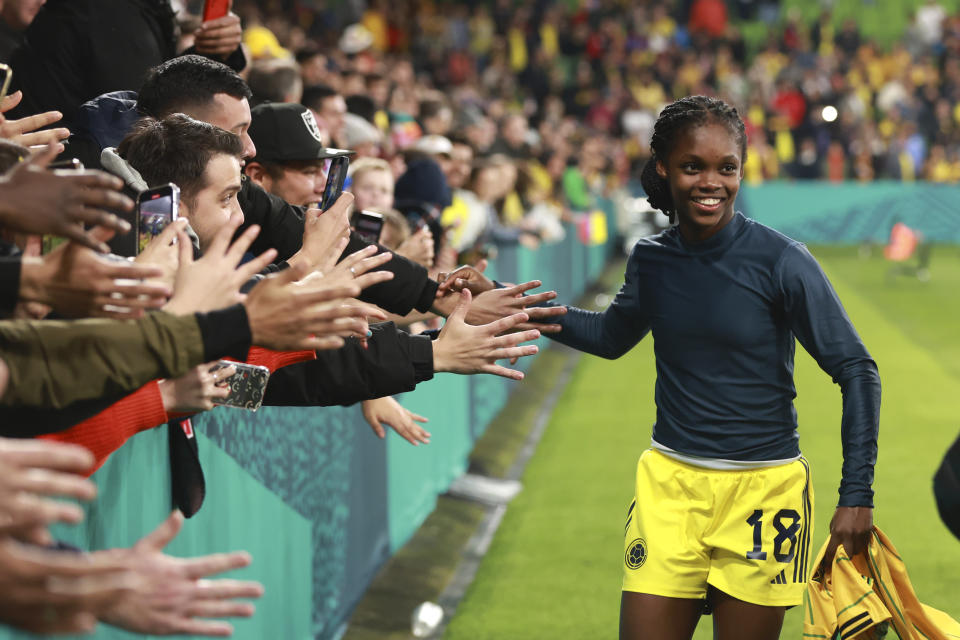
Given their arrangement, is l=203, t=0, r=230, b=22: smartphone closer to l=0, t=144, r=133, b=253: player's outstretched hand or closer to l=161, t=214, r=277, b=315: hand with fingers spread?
l=161, t=214, r=277, b=315: hand with fingers spread

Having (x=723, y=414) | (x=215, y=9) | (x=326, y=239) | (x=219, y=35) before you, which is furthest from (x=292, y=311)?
(x=215, y=9)

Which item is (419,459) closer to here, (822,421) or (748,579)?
(748,579)

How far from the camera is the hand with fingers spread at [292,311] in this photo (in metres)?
2.49

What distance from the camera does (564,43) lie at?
28375 mm

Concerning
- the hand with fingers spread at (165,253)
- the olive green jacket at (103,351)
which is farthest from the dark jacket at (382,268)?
the olive green jacket at (103,351)

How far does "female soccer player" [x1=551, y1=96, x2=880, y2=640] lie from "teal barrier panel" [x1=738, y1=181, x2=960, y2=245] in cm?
2219

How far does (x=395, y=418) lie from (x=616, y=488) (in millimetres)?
3810

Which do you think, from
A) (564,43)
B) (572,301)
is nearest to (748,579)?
(572,301)

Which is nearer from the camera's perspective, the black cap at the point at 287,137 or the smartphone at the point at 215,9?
the black cap at the point at 287,137

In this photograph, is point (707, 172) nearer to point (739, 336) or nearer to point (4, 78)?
point (739, 336)

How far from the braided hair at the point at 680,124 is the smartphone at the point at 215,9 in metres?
2.09

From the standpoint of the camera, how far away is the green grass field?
227 inches

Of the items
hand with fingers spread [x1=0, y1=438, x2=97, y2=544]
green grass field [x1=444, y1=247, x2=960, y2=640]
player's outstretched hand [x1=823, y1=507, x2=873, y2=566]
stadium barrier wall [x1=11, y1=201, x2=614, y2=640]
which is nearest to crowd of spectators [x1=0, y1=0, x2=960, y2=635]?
hand with fingers spread [x1=0, y1=438, x2=97, y2=544]

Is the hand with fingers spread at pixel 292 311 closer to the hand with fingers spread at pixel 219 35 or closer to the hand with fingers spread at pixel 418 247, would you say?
the hand with fingers spread at pixel 418 247
